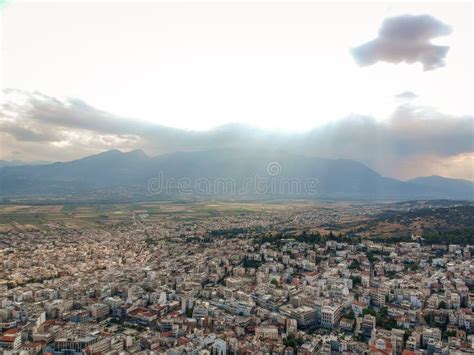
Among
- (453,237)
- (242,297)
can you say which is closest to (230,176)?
(453,237)

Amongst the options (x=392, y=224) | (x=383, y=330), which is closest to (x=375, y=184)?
(x=392, y=224)

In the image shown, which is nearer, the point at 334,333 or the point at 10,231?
the point at 334,333

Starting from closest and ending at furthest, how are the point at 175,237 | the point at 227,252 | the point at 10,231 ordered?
the point at 227,252 → the point at 175,237 → the point at 10,231

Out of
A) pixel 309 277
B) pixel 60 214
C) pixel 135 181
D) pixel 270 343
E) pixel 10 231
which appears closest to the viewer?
pixel 270 343

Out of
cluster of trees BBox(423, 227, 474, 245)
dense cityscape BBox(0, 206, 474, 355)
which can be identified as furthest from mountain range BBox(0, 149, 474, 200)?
dense cityscape BBox(0, 206, 474, 355)

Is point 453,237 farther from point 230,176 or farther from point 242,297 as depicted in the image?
point 230,176

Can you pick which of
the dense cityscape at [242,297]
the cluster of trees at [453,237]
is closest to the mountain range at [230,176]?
the cluster of trees at [453,237]

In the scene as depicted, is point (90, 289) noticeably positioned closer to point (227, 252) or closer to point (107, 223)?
point (227, 252)
